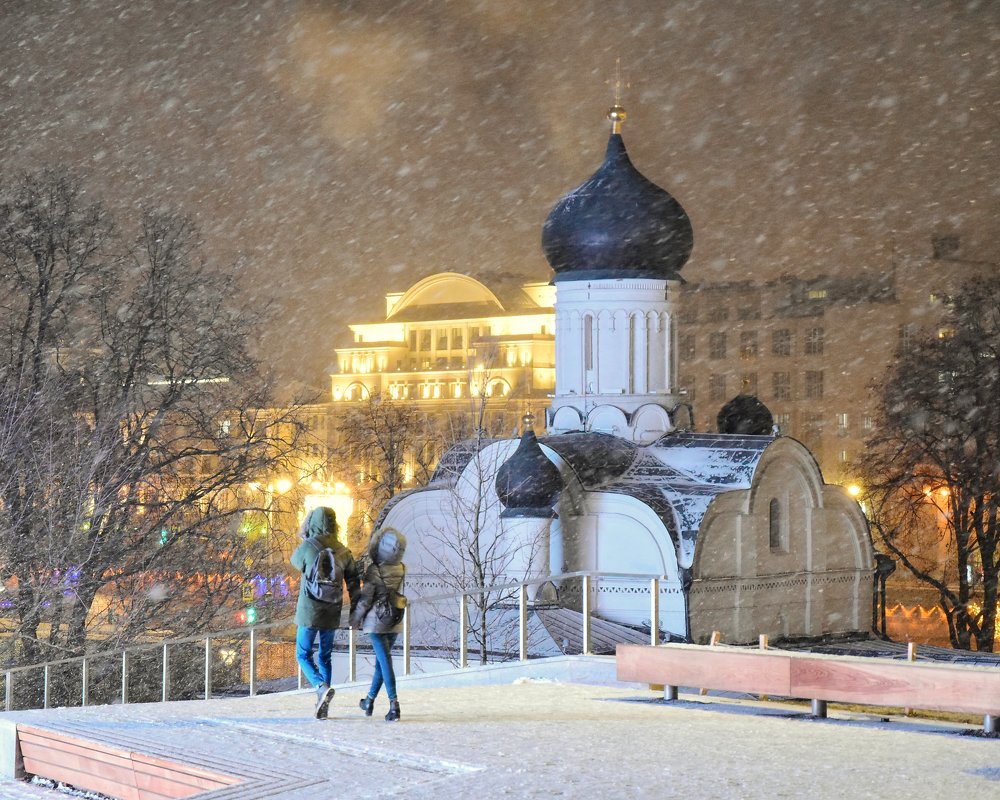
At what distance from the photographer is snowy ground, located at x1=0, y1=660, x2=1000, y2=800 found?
7277 mm

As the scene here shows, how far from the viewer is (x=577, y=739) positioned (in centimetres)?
853

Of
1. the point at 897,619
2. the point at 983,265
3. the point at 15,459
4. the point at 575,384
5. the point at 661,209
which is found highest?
the point at 983,265

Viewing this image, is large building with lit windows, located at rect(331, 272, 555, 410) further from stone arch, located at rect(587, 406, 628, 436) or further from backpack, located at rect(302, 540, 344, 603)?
backpack, located at rect(302, 540, 344, 603)

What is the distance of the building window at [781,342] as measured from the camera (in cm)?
6969

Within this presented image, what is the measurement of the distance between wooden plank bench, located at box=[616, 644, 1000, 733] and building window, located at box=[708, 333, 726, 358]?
210 feet

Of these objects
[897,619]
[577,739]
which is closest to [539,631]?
[577,739]

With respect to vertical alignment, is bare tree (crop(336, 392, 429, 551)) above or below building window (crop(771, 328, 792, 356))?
below

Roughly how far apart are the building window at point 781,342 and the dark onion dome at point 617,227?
4147 centimetres

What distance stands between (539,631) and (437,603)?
436cm

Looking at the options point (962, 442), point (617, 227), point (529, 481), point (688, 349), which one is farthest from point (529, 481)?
point (688, 349)

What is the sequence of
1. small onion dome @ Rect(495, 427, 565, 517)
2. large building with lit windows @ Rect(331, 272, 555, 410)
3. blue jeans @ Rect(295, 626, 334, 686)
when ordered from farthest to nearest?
large building with lit windows @ Rect(331, 272, 555, 410) < small onion dome @ Rect(495, 427, 565, 517) < blue jeans @ Rect(295, 626, 334, 686)

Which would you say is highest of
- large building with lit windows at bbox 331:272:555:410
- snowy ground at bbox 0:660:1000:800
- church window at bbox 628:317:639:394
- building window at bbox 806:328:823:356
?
large building with lit windows at bbox 331:272:555:410

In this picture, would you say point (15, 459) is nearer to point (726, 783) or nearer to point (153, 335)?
point (153, 335)

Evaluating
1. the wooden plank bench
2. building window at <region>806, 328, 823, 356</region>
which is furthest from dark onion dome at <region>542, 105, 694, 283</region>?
building window at <region>806, 328, 823, 356</region>
